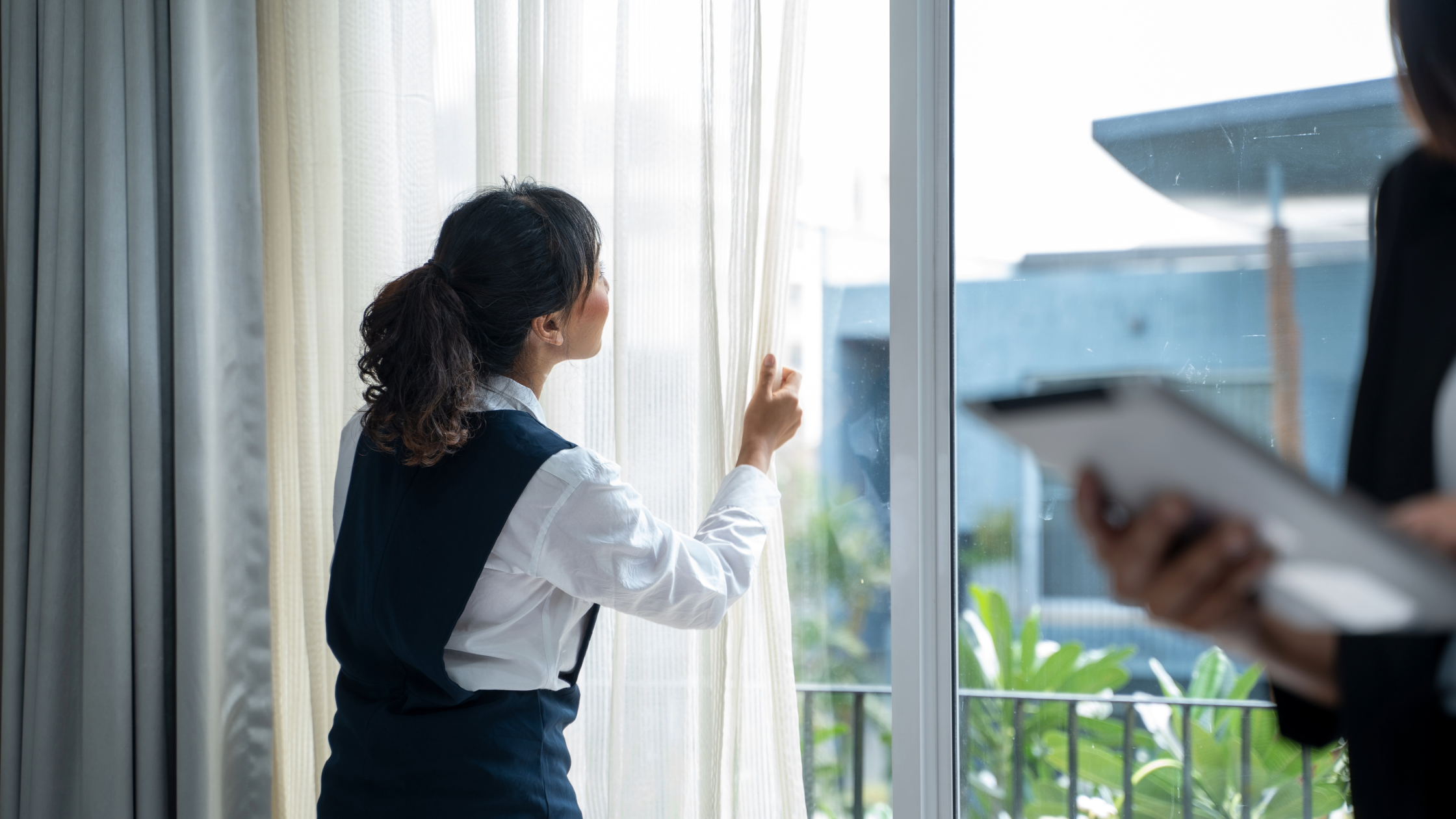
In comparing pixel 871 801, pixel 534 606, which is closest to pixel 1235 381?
pixel 871 801

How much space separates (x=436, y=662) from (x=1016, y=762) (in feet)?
2.49

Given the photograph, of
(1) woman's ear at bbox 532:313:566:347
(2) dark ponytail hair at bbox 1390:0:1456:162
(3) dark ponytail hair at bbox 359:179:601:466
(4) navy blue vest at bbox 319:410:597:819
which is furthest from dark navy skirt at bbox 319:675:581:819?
(2) dark ponytail hair at bbox 1390:0:1456:162

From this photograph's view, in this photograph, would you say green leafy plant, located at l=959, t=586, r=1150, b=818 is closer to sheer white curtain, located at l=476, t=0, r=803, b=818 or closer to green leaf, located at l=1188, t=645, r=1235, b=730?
green leaf, located at l=1188, t=645, r=1235, b=730

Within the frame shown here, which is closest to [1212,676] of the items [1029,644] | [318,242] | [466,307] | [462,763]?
[1029,644]

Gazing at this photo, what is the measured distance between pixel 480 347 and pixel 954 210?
0.64 metres

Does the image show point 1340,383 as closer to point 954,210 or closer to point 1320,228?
point 1320,228

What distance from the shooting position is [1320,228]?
3.56 feet

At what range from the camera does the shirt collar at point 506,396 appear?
109cm

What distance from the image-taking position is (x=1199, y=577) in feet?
1.67

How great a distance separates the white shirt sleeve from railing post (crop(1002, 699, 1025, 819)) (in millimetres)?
458

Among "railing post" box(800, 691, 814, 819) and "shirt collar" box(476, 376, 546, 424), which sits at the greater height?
"shirt collar" box(476, 376, 546, 424)

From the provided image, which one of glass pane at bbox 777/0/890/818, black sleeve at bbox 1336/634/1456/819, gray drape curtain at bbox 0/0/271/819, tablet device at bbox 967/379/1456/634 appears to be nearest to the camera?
tablet device at bbox 967/379/1456/634

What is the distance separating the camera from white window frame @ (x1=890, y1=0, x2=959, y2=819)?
1260 millimetres

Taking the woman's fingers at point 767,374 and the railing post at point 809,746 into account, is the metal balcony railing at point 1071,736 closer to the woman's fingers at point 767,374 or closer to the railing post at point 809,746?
the railing post at point 809,746
